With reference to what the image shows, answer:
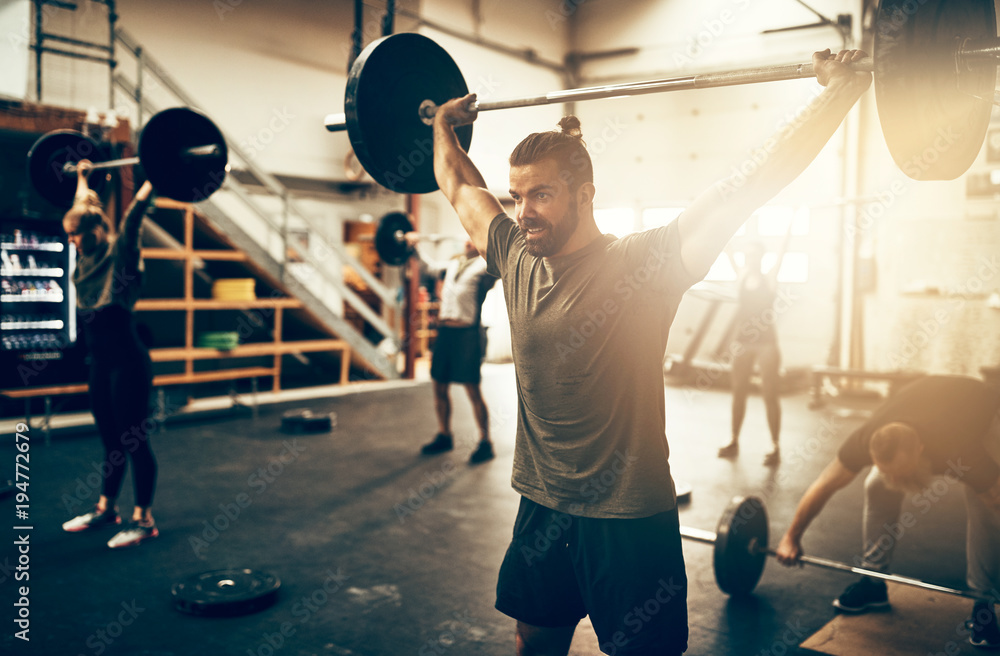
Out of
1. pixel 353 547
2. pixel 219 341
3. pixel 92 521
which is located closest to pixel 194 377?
pixel 219 341

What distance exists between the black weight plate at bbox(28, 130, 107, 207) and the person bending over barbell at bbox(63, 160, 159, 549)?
17.0 inches

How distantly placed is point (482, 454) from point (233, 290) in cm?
308

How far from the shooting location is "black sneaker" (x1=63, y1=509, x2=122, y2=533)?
2.95 meters

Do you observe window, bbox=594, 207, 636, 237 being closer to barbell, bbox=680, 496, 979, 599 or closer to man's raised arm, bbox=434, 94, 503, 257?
barbell, bbox=680, 496, 979, 599

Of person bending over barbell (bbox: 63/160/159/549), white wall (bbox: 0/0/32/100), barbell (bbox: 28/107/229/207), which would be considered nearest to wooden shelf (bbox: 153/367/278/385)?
white wall (bbox: 0/0/32/100)

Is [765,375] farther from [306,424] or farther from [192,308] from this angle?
[192,308]

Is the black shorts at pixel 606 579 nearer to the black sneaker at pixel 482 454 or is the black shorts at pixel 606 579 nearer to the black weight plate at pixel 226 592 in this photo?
the black weight plate at pixel 226 592

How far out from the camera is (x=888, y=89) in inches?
46.2

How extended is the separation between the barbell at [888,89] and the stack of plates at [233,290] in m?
4.78

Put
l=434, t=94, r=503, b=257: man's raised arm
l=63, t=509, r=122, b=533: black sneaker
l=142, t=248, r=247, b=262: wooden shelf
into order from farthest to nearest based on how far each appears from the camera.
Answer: l=142, t=248, r=247, b=262: wooden shelf < l=63, t=509, r=122, b=533: black sneaker < l=434, t=94, r=503, b=257: man's raised arm

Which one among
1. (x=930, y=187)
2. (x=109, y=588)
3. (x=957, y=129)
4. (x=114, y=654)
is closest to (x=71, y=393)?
(x=109, y=588)

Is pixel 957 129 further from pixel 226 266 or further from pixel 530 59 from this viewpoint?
pixel 530 59

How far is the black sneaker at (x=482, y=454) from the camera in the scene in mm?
4168

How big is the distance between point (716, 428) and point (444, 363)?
228 cm
